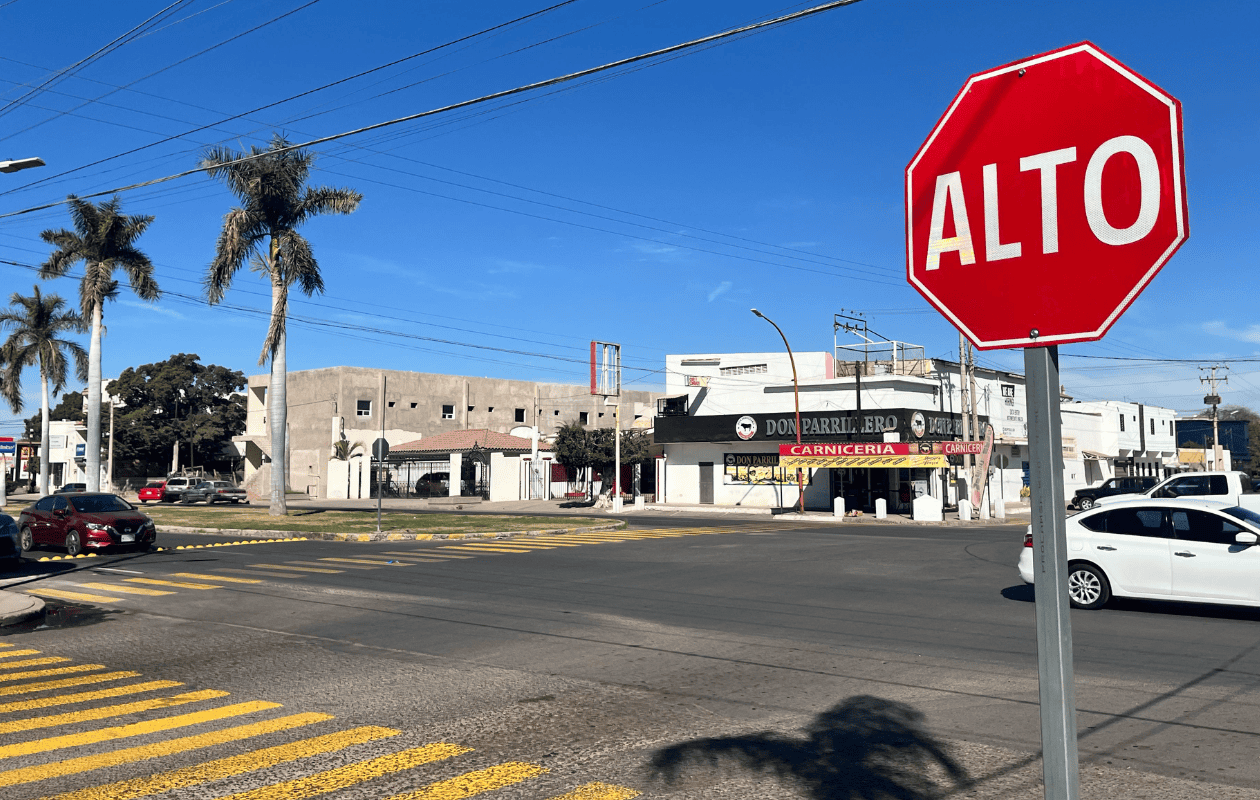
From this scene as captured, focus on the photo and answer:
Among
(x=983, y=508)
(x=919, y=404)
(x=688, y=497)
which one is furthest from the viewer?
(x=688, y=497)

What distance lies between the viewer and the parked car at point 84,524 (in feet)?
78.2

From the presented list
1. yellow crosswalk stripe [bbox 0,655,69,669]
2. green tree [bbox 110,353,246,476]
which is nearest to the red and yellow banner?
yellow crosswalk stripe [bbox 0,655,69,669]

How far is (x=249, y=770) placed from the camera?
6.30 m

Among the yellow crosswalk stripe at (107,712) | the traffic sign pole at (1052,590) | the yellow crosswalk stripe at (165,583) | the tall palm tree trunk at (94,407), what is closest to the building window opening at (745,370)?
the tall palm tree trunk at (94,407)

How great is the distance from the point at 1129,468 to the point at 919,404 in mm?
31773

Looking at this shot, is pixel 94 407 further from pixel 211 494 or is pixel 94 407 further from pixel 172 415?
pixel 172 415

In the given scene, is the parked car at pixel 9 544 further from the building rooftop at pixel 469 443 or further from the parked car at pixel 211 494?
the building rooftop at pixel 469 443

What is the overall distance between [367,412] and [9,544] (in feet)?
176

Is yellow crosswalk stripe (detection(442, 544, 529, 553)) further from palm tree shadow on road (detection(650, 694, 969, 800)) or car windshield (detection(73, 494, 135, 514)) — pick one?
palm tree shadow on road (detection(650, 694, 969, 800))

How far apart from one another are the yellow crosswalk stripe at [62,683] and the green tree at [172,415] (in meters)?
70.9

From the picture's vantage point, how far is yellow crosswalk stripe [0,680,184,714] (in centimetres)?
825

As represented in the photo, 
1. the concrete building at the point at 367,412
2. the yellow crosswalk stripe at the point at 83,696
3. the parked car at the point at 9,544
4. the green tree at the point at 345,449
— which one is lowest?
the yellow crosswalk stripe at the point at 83,696

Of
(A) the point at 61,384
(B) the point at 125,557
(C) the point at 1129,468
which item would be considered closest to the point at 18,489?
(A) the point at 61,384

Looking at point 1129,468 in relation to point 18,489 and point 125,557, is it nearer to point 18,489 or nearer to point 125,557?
point 125,557
